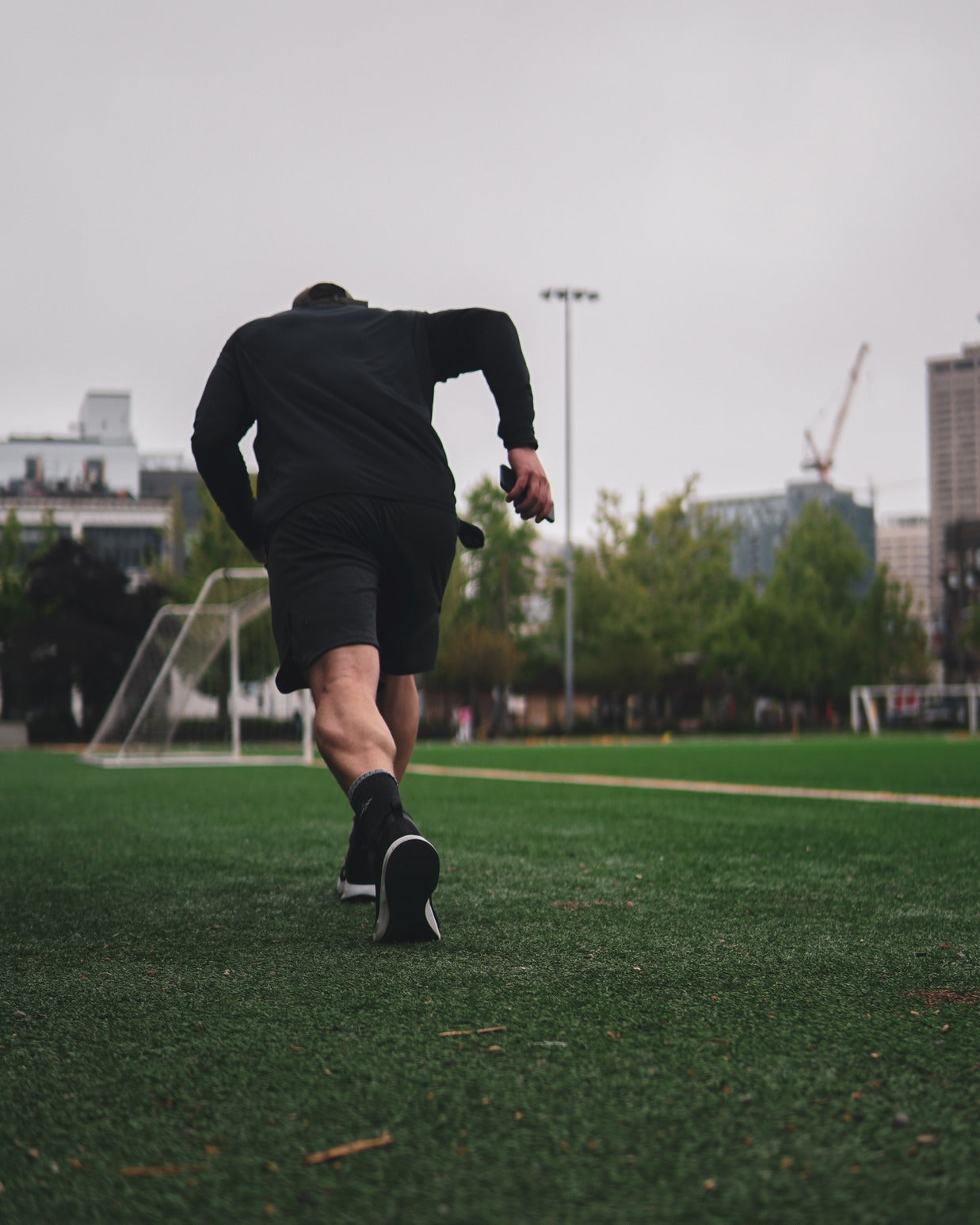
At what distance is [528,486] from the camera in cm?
305

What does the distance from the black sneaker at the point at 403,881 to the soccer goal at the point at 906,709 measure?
4345 centimetres

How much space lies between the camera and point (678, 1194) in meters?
1.22

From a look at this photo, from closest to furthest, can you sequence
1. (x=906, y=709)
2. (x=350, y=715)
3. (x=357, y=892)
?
1. (x=350, y=715)
2. (x=357, y=892)
3. (x=906, y=709)

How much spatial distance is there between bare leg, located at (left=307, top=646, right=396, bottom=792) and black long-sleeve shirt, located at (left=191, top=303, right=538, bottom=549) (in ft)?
1.35

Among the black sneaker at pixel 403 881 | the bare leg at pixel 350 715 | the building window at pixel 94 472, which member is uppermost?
the building window at pixel 94 472

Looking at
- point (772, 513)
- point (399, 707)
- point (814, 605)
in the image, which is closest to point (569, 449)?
point (814, 605)

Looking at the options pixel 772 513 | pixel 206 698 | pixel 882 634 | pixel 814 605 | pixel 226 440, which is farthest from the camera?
pixel 772 513

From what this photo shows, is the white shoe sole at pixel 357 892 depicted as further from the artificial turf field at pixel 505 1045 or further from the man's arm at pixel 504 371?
the man's arm at pixel 504 371

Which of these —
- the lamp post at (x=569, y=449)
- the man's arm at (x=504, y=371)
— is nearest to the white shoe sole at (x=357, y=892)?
the man's arm at (x=504, y=371)

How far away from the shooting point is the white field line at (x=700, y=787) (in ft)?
25.4

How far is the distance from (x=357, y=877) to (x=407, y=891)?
882mm

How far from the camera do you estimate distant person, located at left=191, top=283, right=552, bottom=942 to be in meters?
2.85

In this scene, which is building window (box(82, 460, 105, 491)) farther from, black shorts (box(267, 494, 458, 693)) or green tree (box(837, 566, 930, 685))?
black shorts (box(267, 494, 458, 693))

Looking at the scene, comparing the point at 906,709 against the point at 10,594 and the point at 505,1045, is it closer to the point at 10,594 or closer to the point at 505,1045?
the point at 10,594
